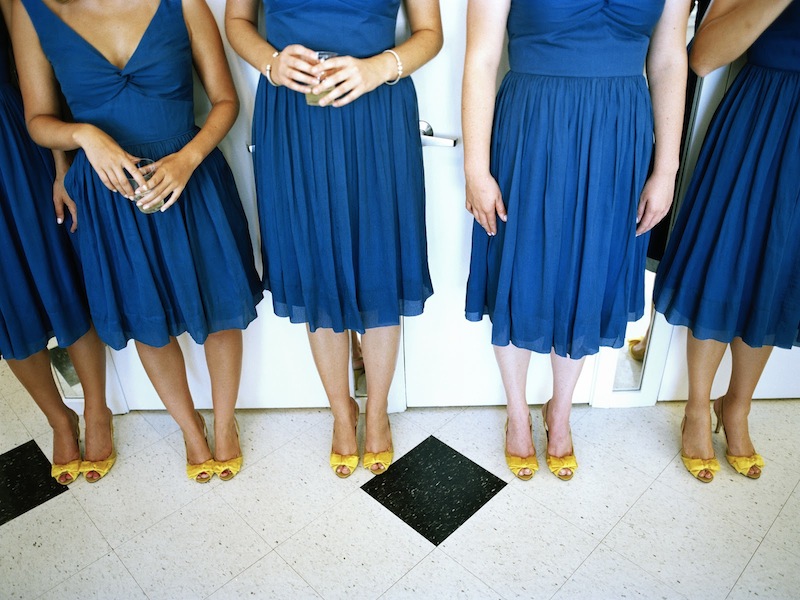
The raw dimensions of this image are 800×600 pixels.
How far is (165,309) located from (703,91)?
1.44 m

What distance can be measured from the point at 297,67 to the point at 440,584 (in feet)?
3.82

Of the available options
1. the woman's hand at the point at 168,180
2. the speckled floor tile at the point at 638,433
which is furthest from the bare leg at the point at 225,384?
the speckled floor tile at the point at 638,433

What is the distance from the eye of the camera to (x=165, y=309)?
1.43 m

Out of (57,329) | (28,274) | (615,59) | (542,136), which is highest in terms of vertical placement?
(615,59)

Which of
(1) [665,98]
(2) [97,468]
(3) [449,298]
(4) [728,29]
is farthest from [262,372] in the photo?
(4) [728,29]

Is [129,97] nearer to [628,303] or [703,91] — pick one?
[628,303]

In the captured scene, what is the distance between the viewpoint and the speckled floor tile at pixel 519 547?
1.33 meters

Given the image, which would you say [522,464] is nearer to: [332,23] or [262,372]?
[262,372]

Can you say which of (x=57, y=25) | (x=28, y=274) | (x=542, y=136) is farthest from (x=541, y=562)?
(x=57, y=25)

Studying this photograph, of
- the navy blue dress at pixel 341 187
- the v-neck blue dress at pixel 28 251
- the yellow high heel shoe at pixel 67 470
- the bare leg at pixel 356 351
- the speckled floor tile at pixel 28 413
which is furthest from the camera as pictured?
the speckled floor tile at pixel 28 413

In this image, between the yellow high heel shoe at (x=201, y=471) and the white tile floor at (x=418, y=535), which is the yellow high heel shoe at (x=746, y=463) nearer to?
the white tile floor at (x=418, y=535)

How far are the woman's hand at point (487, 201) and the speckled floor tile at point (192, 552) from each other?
3.16 ft

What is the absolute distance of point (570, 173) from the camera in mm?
1240

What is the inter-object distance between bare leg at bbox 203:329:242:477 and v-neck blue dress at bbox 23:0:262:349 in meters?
0.13
